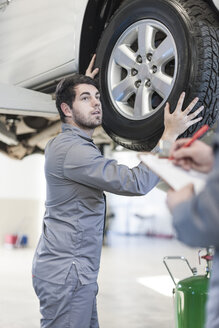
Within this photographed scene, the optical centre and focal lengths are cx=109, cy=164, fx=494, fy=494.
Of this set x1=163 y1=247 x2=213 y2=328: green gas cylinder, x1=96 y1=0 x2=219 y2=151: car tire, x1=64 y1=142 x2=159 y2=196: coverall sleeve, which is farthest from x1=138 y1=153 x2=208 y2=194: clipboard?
x1=163 y1=247 x2=213 y2=328: green gas cylinder

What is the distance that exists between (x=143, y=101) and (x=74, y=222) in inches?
29.0

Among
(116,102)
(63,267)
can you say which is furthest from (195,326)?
(116,102)

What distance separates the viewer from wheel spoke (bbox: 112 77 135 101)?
93.4 inches

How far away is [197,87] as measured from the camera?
6.90 ft

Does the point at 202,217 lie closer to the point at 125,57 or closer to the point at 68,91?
the point at 68,91

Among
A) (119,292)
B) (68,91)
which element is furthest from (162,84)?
(119,292)

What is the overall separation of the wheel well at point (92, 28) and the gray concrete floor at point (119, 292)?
221 centimetres

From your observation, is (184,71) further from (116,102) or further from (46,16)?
(46,16)

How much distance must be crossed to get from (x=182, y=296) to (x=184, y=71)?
1152 mm

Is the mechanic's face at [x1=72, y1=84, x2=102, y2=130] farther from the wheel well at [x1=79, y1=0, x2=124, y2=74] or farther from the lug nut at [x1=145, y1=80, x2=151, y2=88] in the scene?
the wheel well at [x1=79, y1=0, x2=124, y2=74]

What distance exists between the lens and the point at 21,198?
40.8ft

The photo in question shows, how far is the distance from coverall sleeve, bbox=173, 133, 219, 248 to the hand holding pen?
0.09 m

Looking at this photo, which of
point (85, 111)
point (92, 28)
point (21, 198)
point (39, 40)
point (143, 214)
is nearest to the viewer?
point (85, 111)

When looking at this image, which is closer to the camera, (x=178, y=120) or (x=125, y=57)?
(x=178, y=120)
